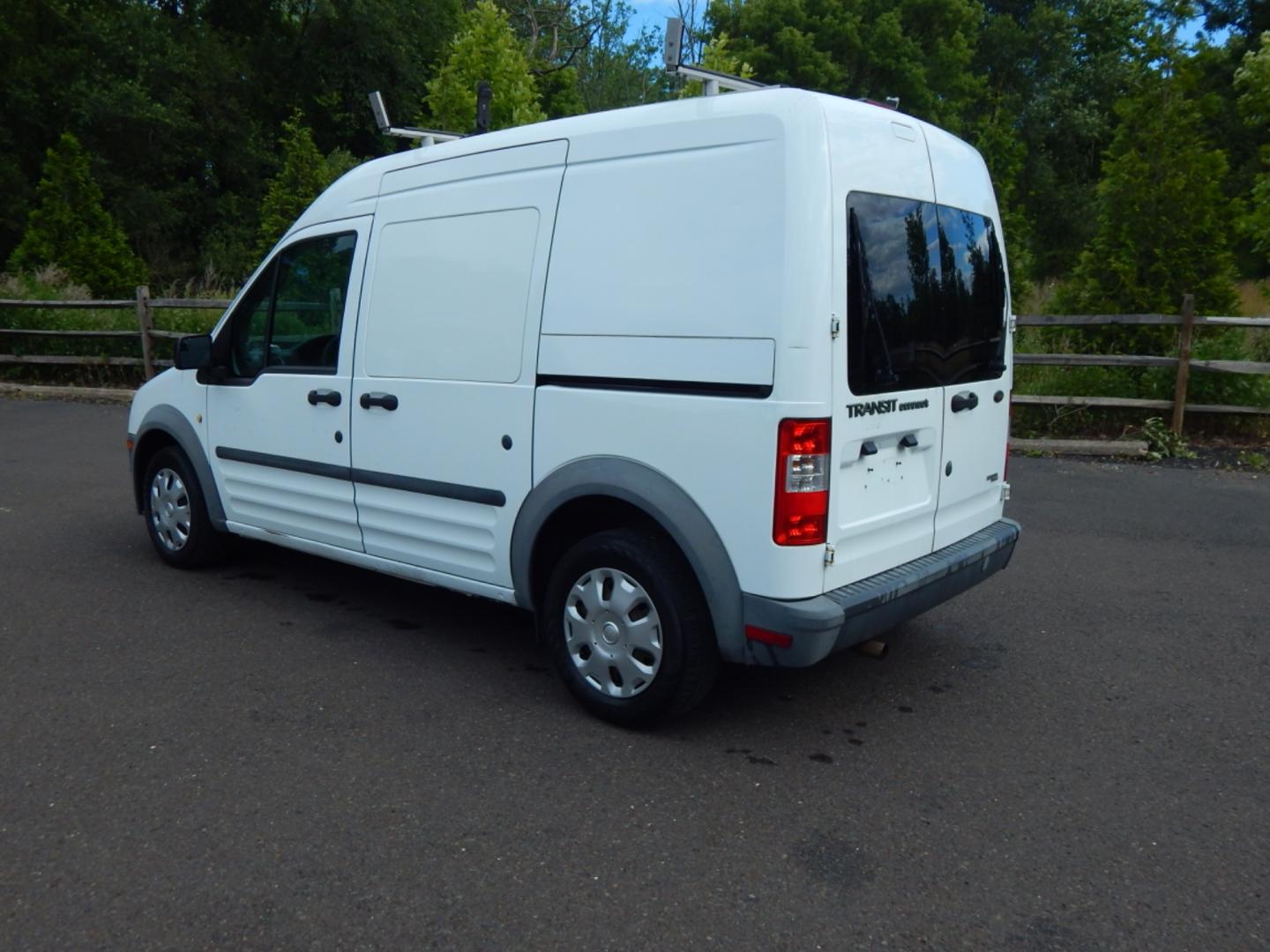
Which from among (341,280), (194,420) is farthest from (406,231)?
(194,420)

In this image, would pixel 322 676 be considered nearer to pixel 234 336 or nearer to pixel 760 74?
pixel 234 336

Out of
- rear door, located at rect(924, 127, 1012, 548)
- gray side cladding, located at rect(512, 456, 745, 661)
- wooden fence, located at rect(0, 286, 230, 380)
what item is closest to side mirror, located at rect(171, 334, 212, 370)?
gray side cladding, located at rect(512, 456, 745, 661)

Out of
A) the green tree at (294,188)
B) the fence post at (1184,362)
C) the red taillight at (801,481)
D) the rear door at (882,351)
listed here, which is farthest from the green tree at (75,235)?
the red taillight at (801,481)

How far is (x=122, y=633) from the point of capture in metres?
5.21

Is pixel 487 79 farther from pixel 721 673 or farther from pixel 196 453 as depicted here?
pixel 721 673

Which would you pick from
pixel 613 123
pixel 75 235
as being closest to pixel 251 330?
pixel 613 123

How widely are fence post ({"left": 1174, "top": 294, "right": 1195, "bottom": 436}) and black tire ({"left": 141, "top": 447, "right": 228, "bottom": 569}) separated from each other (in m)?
8.31

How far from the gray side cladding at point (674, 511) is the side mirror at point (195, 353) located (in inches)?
97.9

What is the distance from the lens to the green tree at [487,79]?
15.8 metres

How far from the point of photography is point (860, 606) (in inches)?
150

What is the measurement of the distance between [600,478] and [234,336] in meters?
2.72

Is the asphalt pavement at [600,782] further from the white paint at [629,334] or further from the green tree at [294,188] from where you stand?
the green tree at [294,188]

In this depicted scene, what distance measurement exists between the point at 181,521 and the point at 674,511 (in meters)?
3.64

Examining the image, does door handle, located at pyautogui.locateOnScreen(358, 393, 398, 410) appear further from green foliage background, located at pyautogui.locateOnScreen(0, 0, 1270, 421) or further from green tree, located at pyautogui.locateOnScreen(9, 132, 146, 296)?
green tree, located at pyautogui.locateOnScreen(9, 132, 146, 296)
